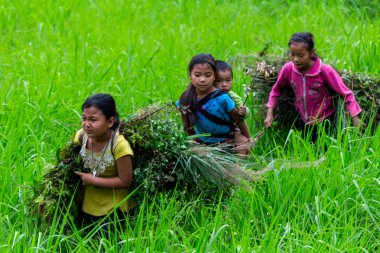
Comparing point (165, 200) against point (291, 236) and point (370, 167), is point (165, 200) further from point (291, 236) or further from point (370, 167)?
point (370, 167)

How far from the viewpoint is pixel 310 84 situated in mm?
6250

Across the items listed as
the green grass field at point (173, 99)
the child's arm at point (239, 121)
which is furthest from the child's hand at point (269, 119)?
the child's arm at point (239, 121)

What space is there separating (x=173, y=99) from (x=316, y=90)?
135 cm

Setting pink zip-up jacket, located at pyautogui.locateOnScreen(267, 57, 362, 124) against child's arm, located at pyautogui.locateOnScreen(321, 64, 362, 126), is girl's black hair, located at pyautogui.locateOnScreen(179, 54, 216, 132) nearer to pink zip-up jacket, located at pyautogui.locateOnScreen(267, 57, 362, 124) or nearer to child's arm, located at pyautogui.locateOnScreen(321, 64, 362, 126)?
pink zip-up jacket, located at pyautogui.locateOnScreen(267, 57, 362, 124)

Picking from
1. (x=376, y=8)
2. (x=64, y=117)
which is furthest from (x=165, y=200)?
(x=376, y=8)

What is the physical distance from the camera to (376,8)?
10078mm

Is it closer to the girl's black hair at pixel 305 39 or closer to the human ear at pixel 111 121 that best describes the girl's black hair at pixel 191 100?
the girl's black hair at pixel 305 39

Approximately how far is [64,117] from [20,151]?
843 mm

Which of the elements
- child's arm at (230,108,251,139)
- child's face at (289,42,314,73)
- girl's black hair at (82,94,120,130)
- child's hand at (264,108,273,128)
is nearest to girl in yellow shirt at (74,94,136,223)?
girl's black hair at (82,94,120,130)

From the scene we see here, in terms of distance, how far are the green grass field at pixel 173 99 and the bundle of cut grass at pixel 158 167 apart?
12 cm

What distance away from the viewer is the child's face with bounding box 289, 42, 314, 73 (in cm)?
613

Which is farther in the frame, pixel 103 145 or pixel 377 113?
pixel 377 113

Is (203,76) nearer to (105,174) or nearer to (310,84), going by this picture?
(310,84)

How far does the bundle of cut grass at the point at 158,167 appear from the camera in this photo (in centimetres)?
482
